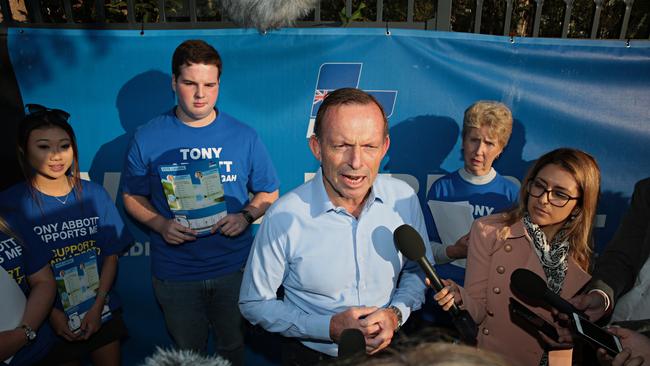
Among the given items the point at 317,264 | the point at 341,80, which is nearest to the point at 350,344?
the point at 317,264

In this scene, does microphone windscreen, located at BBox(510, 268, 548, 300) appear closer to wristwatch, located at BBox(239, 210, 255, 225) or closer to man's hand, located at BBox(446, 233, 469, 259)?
man's hand, located at BBox(446, 233, 469, 259)

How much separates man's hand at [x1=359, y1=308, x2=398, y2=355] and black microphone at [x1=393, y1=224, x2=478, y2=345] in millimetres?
299

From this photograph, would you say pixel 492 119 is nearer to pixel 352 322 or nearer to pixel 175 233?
pixel 352 322

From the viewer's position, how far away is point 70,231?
2.63m

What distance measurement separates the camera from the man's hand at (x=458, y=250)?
271 centimetres

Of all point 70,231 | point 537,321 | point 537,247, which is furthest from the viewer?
point 70,231

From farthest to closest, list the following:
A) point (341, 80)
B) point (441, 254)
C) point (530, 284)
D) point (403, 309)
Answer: point (341, 80) < point (441, 254) < point (403, 309) < point (530, 284)

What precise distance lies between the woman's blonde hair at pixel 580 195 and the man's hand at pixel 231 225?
1592 mm

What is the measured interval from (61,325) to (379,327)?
2088 mm

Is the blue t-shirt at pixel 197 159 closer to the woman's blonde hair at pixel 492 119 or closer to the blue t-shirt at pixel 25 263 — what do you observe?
the blue t-shirt at pixel 25 263

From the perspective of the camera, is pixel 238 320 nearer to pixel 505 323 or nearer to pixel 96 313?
pixel 96 313

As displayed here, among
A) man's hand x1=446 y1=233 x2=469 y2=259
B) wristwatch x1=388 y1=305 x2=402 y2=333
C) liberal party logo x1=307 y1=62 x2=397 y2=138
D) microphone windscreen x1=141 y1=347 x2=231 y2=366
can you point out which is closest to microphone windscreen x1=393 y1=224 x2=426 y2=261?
wristwatch x1=388 y1=305 x2=402 y2=333

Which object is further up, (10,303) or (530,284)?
(530,284)

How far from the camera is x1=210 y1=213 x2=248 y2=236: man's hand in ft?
9.02
